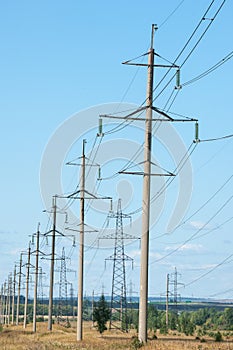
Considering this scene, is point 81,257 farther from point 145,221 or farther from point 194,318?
point 194,318

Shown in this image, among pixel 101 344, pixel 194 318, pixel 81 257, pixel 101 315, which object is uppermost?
pixel 81 257

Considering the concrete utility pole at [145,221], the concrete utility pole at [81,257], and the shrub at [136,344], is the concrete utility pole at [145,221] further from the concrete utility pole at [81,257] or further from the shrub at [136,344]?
the concrete utility pole at [81,257]

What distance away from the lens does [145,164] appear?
1185 inches

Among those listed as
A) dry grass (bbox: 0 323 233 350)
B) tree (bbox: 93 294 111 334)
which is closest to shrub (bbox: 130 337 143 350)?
dry grass (bbox: 0 323 233 350)

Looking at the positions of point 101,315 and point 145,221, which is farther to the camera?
point 101,315

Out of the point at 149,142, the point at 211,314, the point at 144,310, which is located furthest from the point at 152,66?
the point at 211,314

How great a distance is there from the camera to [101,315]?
68062mm

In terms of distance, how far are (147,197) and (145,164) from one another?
48.3 inches

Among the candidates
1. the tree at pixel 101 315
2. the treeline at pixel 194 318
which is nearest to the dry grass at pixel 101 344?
the tree at pixel 101 315

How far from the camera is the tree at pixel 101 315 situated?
213 feet

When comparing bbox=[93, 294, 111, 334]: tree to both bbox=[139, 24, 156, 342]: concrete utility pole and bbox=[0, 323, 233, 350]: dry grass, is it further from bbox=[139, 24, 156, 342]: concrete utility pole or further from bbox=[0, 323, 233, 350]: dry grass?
bbox=[139, 24, 156, 342]: concrete utility pole

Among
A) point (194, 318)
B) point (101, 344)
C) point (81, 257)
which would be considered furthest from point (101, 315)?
point (194, 318)

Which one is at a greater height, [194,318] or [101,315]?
[101,315]

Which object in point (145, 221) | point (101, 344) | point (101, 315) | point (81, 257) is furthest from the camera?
point (101, 315)
